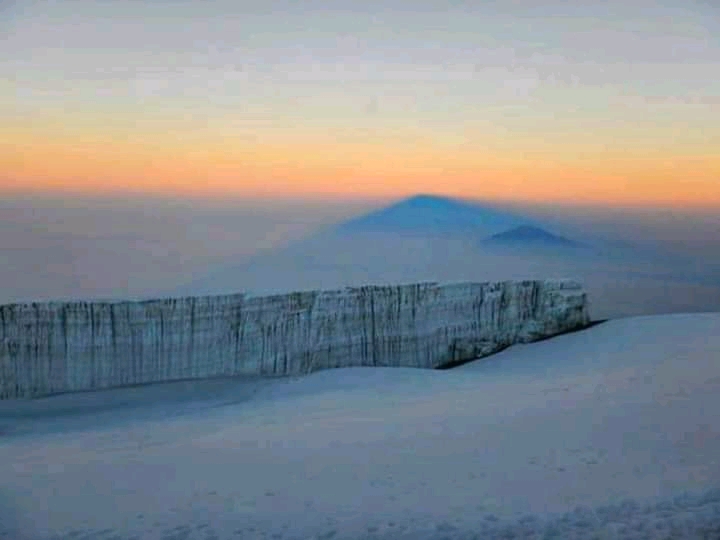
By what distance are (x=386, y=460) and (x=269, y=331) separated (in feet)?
21.4

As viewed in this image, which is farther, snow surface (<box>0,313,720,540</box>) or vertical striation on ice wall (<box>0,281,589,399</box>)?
vertical striation on ice wall (<box>0,281,589,399</box>)

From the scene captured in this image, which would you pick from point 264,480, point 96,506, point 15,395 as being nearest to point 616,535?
point 264,480

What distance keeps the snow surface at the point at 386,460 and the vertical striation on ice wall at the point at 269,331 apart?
65 centimetres

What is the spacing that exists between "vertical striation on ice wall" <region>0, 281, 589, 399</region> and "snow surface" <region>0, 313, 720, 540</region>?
0.65m

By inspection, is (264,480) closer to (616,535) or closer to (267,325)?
(616,535)

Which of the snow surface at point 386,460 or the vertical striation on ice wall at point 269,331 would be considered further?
the vertical striation on ice wall at point 269,331

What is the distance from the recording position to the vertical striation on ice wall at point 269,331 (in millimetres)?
11648

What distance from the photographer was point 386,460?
6852mm

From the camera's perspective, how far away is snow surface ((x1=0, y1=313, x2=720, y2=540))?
538cm

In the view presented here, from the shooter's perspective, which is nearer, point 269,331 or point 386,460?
point 386,460

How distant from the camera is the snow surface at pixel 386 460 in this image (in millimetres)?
5383

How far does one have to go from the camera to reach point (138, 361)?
12141 mm

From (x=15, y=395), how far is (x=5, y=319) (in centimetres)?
129

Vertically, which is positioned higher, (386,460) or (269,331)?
(269,331)
